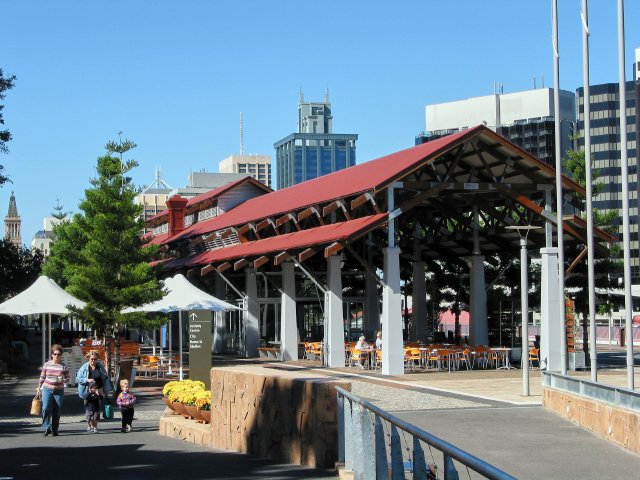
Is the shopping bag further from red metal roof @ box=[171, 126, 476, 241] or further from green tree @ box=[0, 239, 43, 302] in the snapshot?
green tree @ box=[0, 239, 43, 302]

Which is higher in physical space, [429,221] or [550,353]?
[429,221]

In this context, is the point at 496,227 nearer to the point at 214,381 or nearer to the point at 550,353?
the point at 550,353

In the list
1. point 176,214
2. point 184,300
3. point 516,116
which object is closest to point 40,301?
point 184,300

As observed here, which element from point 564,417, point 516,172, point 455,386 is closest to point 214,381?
point 564,417

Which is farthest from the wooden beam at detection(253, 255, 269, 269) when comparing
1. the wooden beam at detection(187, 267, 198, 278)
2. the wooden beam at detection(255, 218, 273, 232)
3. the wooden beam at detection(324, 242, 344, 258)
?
the wooden beam at detection(187, 267, 198, 278)

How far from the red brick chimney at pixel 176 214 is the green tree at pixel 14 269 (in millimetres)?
9696

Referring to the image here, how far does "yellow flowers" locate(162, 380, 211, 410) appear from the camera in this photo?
658 inches

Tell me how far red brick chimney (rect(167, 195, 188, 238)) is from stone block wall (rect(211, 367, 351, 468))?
44.7 m

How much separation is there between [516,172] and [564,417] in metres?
16.6

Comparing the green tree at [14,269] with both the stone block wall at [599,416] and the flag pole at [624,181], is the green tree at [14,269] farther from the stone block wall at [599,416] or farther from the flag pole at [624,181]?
the stone block wall at [599,416]

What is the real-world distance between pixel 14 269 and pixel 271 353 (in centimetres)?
3136

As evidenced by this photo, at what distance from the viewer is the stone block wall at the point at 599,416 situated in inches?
627

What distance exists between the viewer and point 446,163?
35.1 metres

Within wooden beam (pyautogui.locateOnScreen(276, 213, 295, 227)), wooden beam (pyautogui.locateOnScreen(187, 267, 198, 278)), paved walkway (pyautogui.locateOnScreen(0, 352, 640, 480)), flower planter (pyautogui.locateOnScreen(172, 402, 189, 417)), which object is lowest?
paved walkway (pyautogui.locateOnScreen(0, 352, 640, 480))
